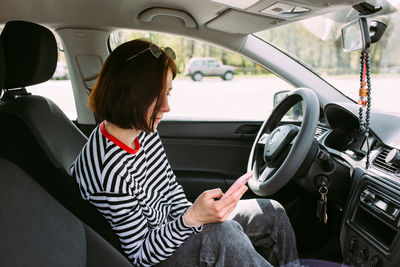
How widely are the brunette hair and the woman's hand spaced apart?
0.29 meters

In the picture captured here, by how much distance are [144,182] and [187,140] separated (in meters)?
1.31

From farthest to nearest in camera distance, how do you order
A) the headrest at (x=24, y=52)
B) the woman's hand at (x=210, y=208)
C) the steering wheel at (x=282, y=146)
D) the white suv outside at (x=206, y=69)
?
the white suv outside at (x=206, y=69) < the steering wheel at (x=282, y=146) < the headrest at (x=24, y=52) < the woman's hand at (x=210, y=208)

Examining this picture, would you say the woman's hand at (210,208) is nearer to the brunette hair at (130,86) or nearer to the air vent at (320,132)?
the brunette hair at (130,86)

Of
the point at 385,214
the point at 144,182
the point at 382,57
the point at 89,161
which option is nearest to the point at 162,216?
the point at 144,182

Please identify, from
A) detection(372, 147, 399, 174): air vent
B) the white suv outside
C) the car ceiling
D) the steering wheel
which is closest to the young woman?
the steering wheel

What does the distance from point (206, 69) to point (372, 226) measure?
239cm

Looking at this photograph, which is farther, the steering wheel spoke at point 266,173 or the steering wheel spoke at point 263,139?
the steering wheel spoke at point 263,139

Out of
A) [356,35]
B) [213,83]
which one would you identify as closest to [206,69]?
[213,83]

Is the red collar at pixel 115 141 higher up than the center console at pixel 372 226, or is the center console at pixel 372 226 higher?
the red collar at pixel 115 141

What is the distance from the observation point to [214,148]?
8.48 ft

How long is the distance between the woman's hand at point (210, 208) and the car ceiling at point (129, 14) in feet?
3.10

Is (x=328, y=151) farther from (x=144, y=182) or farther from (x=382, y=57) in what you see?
(x=144, y=182)

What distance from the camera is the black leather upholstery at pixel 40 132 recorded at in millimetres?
1181

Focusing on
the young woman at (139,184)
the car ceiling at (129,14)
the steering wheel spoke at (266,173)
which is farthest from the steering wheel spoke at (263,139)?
the young woman at (139,184)
